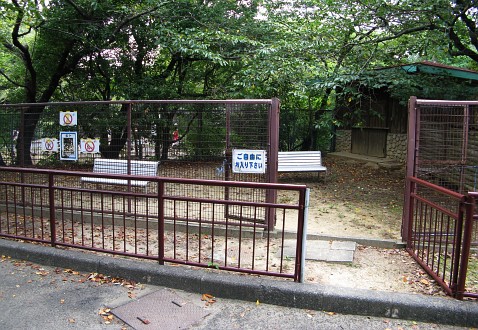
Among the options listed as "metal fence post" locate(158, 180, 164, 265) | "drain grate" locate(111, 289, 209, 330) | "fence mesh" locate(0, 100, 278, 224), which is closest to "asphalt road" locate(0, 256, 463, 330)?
"drain grate" locate(111, 289, 209, 330)

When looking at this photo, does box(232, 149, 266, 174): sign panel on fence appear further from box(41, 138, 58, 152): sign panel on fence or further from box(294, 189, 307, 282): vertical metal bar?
box(41, 138, 58, 152): sign panel on fence

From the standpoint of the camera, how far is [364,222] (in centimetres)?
671

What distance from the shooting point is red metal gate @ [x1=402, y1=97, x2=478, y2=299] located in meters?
3.57

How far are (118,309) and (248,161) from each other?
2.77 metres

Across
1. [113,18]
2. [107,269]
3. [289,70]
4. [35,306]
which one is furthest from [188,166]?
[113,18]

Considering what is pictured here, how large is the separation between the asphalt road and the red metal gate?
2.40ft

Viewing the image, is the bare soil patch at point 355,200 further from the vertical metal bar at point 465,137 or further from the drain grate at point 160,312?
the drain grate at point 160,312

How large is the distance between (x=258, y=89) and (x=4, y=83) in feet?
36.0

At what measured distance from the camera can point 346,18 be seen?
8984mm

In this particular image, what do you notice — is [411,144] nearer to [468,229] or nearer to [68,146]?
[468,229]

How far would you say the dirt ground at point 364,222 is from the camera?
4.24 metres

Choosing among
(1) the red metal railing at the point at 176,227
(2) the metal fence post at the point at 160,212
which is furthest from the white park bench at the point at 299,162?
(2) the metal fence post at the point at 160,212

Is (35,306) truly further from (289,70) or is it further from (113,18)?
(113,18)

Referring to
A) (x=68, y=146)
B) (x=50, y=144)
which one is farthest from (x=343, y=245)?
(x=50, y=144)
